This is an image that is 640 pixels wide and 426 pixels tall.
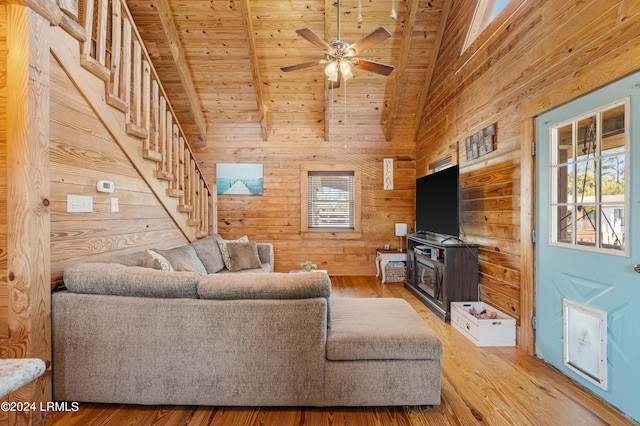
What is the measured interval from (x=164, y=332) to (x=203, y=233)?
8.51 feet

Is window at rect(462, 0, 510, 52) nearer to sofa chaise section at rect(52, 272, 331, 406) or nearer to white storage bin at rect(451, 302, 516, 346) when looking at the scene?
white storage bin at rect(451, 302, 516, 346)

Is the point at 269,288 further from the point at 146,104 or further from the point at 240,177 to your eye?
the point at 240,177

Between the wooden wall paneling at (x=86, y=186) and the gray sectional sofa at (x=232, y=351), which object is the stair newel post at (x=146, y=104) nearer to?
the wooden wall paneling at (x=86, y=186)

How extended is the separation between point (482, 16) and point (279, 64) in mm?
2700

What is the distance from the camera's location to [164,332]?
1.75m

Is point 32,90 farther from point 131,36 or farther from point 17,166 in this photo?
point 131,36

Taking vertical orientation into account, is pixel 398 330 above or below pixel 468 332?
above

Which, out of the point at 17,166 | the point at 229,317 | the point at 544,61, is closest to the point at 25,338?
the point at 17,166

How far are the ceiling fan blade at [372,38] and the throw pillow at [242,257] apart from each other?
2.73m

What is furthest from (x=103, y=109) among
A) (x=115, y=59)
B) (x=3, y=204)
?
(x=3, y=204)

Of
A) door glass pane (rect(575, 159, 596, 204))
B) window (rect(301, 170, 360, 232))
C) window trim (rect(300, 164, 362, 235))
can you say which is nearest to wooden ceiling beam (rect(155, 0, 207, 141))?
window trim (rect(300, 164, 362, 235))

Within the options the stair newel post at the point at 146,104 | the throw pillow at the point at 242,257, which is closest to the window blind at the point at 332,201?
the throw pillow at the point at 242,257

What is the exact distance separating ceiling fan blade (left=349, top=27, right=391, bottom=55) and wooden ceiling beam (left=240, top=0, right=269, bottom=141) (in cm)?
169

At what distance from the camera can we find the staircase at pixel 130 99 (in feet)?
6.96
